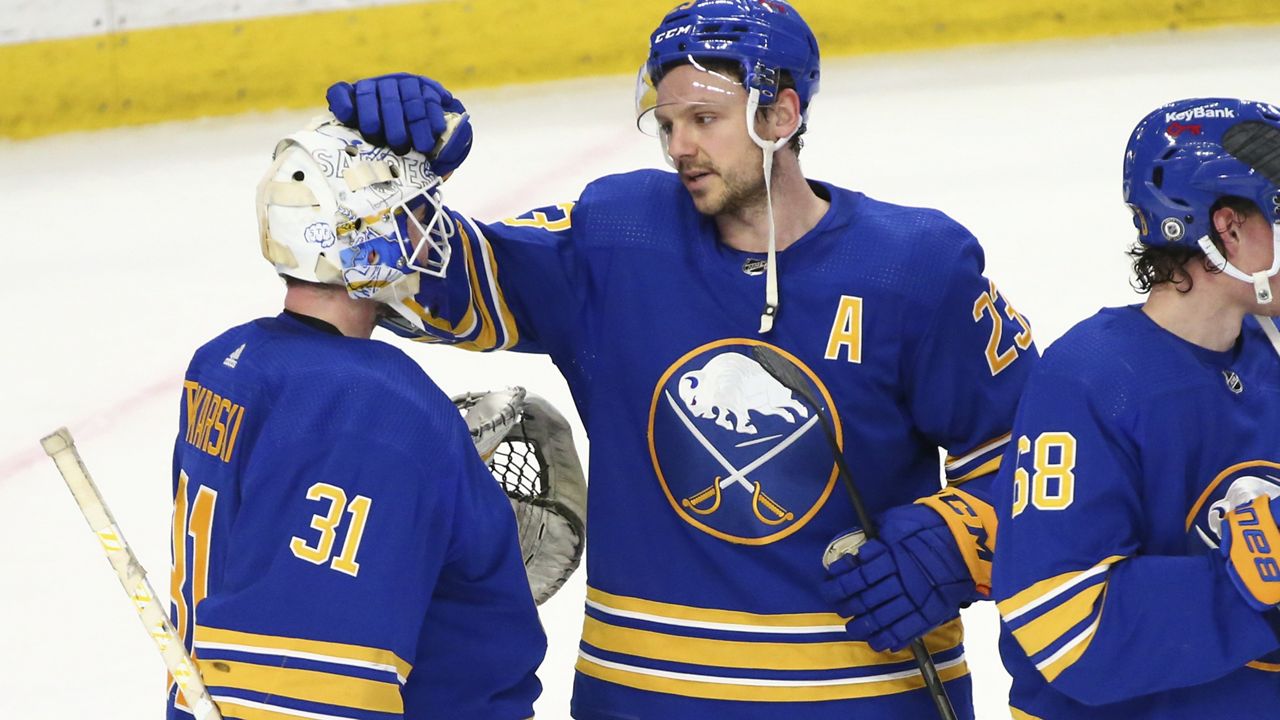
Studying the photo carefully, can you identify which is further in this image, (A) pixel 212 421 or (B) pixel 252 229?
(B) pixel 252 229

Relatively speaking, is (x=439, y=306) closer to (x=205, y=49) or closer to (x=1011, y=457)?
(x=1011, y=457)

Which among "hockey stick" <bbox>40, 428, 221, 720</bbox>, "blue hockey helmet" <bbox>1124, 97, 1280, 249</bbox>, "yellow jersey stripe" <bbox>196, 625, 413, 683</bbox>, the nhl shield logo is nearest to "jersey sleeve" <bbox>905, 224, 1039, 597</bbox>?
the nhl shield logo

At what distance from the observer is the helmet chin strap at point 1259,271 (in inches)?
66.7

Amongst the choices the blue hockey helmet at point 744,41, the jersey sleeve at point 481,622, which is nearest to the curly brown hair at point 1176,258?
the blue hockey helmet at point 744,41

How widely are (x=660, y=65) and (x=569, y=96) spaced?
3645 millimetres

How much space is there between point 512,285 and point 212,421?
52 centimetres

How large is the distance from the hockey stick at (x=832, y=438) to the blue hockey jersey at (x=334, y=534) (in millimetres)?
398

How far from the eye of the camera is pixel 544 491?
2297 mm

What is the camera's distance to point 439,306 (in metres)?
2.14

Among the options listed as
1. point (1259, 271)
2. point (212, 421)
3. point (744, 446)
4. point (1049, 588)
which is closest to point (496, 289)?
point (744, 446)

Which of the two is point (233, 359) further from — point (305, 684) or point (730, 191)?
point (730, 191)

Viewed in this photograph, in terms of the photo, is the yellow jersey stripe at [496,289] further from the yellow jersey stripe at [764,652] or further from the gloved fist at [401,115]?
the yellow jersey stripe at [764,652]

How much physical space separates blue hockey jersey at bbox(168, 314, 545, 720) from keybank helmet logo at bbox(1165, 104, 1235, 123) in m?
0.78

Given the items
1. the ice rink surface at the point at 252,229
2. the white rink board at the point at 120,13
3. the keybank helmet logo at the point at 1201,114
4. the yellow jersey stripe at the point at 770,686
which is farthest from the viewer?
the white rink board at the point at 120,13
